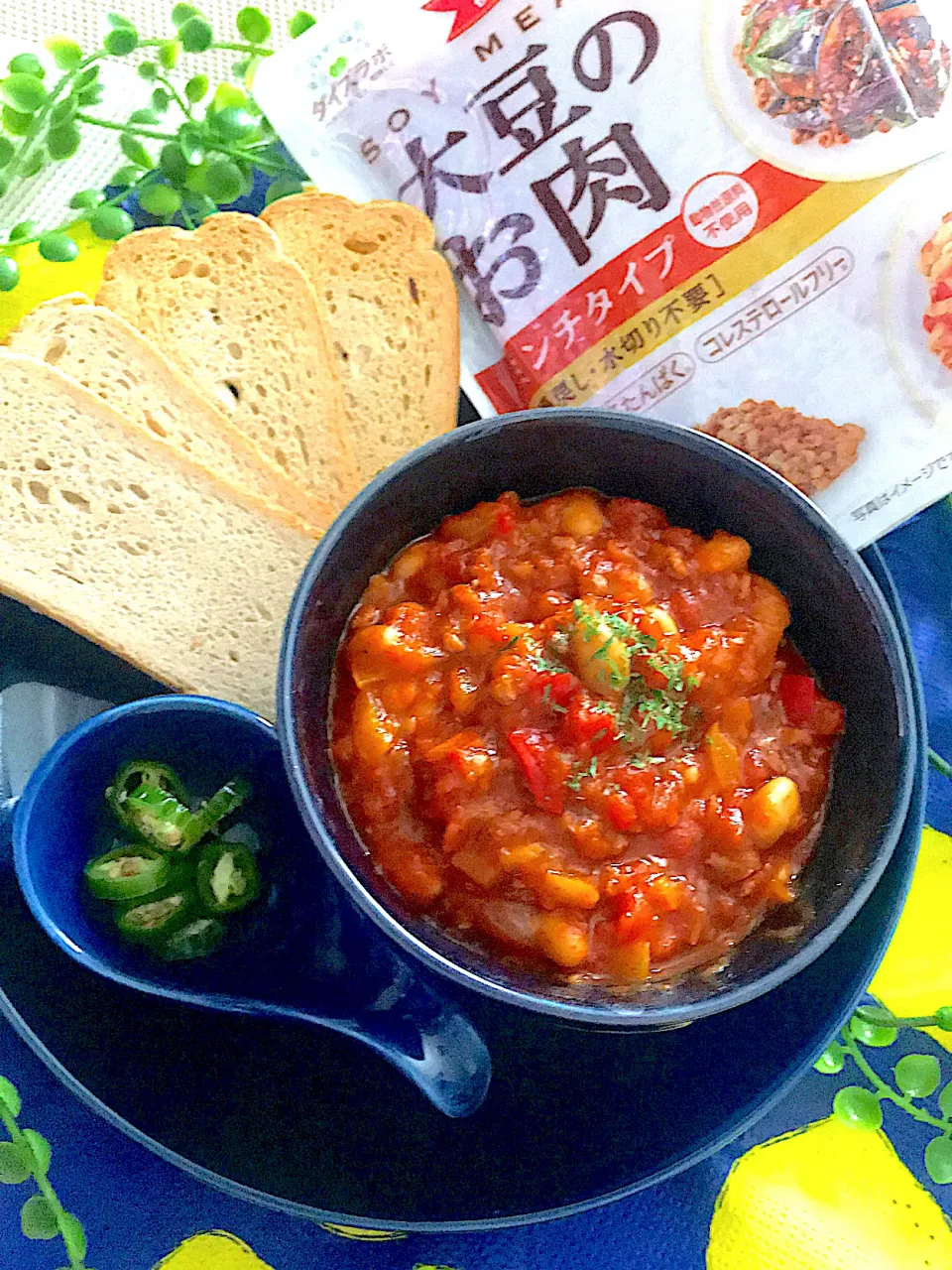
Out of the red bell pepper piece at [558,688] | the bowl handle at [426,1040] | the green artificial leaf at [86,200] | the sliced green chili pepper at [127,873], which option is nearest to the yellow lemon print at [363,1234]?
the bowl handle at [426,1040]

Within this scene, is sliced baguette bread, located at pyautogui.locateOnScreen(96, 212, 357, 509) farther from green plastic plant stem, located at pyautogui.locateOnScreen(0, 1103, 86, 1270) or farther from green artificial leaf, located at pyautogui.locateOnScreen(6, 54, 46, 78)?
green plastic plant stem, located at pyautogui.locateOnScreen(0, 1103, 86, 1270)

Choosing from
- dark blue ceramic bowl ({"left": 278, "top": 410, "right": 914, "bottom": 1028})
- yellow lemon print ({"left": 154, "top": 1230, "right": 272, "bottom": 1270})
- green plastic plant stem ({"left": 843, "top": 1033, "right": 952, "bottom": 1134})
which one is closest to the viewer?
dark blue ceramic bowl ({"left": 278, "top": 410, "right": 914, "bottom": 1028})

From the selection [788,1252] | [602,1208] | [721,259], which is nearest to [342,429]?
[721,259]

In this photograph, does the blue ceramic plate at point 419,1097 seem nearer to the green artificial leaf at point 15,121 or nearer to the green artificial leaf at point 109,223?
the green artificial leaf at point 109,223

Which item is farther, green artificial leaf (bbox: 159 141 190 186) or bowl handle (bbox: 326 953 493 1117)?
green artificial leaf (bbox: 159 141 190 186)

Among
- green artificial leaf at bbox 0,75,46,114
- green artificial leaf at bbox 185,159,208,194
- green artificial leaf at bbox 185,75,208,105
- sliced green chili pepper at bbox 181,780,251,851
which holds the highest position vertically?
green artificial leaf at bbox 0,75,46,114

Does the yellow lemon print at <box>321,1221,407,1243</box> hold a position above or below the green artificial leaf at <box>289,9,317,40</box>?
below

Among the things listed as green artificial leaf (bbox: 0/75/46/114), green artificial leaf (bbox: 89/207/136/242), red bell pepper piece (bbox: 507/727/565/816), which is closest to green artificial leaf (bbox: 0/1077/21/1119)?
red bell pepper piece (bbox: 507/727/565/816)
